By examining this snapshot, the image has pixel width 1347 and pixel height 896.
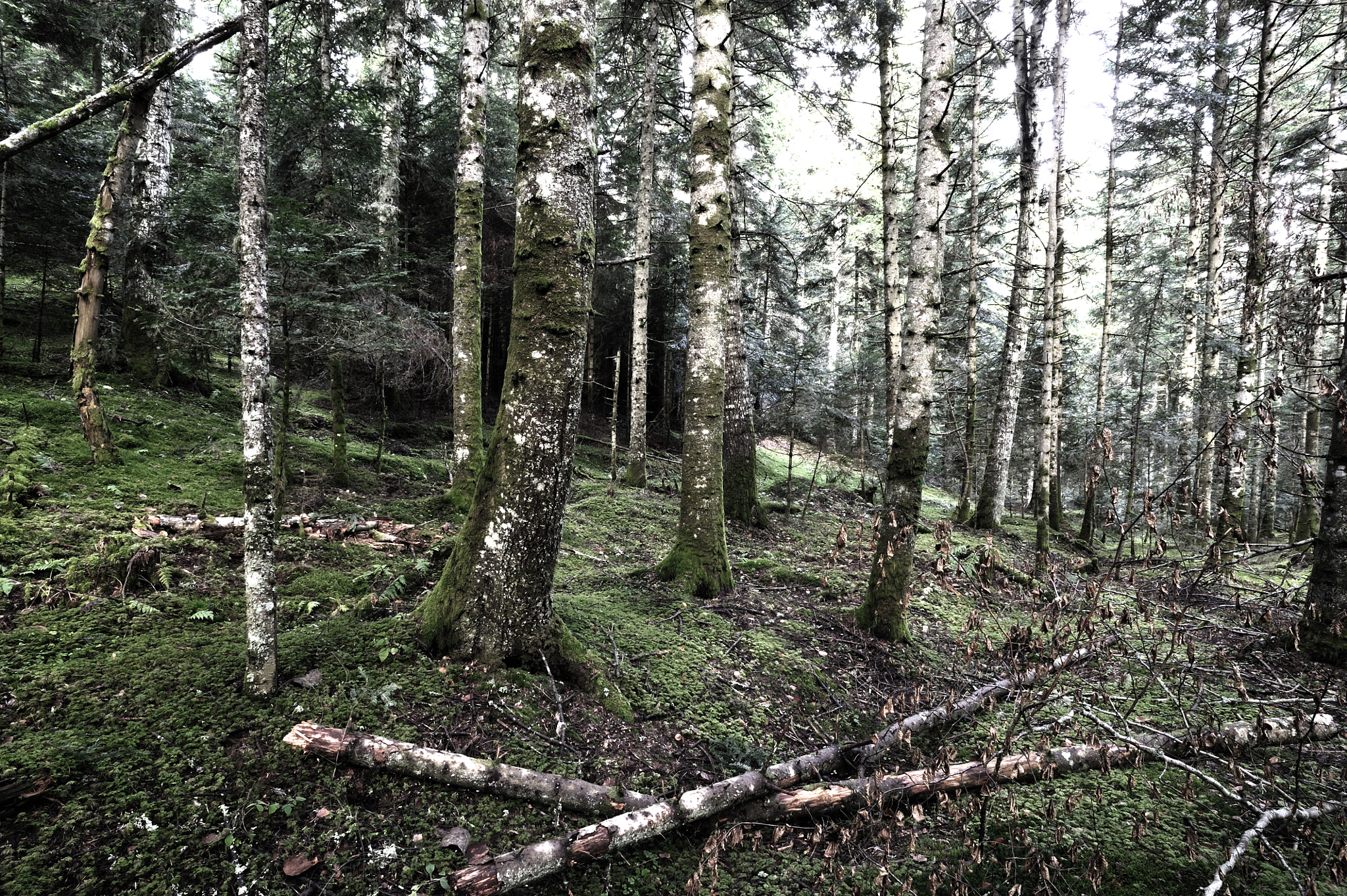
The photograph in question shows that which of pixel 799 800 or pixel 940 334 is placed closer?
pixel 799 800

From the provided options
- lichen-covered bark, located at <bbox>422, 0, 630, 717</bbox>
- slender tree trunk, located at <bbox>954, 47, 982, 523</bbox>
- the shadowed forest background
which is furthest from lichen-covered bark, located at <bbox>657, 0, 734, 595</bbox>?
slender tree trunk, located at <bbox>954, 47, 982, 523</bbox>

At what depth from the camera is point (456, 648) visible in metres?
3.89

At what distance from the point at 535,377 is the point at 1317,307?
6638 millimetres

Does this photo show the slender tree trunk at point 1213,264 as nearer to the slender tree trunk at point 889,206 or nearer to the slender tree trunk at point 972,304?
the slender tree trunk at point 972,304

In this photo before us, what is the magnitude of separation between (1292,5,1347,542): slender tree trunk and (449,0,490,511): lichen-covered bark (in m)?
8.25

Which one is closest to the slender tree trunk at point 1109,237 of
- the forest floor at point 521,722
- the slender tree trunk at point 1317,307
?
the slender tree trunk at point 1317,307

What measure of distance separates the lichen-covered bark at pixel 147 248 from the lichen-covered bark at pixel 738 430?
354 inches

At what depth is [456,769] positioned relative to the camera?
302 cm

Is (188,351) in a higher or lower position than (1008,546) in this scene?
higher

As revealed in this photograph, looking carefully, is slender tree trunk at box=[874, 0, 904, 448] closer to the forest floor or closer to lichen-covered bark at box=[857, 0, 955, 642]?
lichen-covered bark at box=[857, 0, 955, 642]

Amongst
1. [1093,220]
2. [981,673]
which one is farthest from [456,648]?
[1093,220]

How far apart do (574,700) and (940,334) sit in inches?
189

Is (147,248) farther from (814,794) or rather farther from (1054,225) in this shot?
(1054,225)

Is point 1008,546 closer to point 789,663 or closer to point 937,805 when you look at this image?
point 789,663
